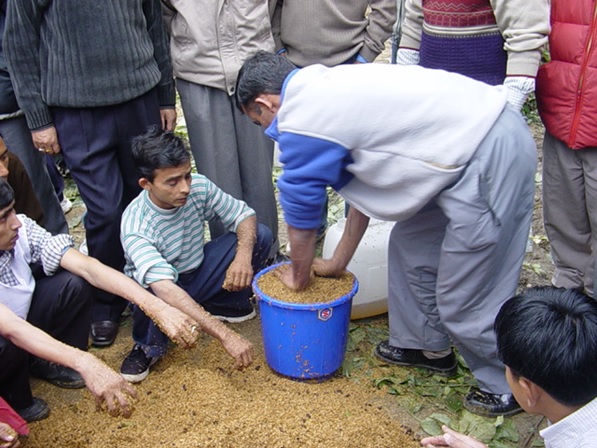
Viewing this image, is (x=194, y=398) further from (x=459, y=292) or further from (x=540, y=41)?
(x=540, y=41)

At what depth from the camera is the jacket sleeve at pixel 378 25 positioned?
13.1ft

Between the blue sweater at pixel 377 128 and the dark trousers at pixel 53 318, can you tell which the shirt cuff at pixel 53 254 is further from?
the blue sweater at pixel 377 128

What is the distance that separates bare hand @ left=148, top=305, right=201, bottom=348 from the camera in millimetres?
2754

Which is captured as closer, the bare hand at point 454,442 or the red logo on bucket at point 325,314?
the bare hand at point 454,442

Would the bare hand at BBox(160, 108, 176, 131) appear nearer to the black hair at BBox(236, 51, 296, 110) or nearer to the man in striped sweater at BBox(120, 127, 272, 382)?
the man in striped sweater at BBox(120, 127, 272, 382)

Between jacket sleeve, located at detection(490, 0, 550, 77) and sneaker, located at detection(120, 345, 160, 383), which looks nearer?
jacket sleeve, located at detection(490, 0, 550, 77)

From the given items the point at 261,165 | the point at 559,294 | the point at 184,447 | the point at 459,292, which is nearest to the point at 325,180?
the point at 459,292

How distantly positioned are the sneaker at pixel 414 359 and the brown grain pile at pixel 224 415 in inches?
9.7

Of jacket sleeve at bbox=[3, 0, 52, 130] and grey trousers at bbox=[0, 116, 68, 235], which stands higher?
jacket sleeve at bbox=[3, 0, 52, 130]

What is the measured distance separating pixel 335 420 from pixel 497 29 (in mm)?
1845

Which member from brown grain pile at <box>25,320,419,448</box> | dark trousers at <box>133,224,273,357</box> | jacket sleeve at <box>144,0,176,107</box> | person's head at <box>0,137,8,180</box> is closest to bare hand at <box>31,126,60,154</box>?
person's head at <box>0,137,8,180</box>

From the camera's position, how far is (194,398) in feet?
10.3

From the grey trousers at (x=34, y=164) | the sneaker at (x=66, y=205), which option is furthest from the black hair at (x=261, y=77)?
the sneaker at (x=66, y=205)

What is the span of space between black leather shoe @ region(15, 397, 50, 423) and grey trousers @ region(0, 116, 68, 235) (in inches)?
57.7
